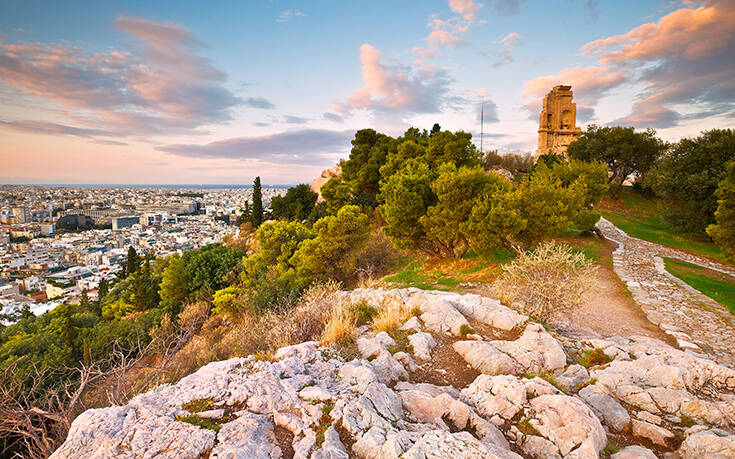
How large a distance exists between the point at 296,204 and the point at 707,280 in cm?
2655

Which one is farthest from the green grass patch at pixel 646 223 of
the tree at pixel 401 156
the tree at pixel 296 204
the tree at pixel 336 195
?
the tree at pixel 296 204

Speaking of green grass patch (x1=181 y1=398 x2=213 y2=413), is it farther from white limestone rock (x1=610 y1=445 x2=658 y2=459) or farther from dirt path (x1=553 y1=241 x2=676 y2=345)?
dirt path (x1=553 y1=241 x2=676 y2=345)

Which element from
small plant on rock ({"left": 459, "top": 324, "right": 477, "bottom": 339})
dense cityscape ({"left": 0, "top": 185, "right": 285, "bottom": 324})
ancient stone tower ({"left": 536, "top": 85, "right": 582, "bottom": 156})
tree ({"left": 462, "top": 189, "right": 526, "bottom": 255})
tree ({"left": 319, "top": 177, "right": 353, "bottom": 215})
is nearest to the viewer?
small plant on rock ({"left": 459, "top": 324, "right": 477, "bottom": 339})

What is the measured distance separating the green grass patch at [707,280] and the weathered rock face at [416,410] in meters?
7.25

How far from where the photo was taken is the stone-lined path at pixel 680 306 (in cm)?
657

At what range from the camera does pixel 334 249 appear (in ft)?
46.2

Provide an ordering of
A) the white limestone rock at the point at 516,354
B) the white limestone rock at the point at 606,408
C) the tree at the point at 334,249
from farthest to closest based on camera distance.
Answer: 1. the tree at the point at 334,249
2. the white limestone rock at the point at 516,354
3. the white limestone rock at the point at 606,408

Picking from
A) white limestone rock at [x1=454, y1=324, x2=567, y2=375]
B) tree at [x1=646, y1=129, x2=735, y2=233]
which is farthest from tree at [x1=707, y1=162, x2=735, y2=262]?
white limestone rock at [x1=454, y1=324, x2=567, y2=375]

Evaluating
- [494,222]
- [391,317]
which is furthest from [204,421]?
[494,222]

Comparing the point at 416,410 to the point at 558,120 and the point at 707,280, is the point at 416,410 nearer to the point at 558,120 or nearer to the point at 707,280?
the point at 707,280

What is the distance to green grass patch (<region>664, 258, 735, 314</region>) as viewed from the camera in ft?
29.8

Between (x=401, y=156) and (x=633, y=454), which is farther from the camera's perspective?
(x=401, y=156)

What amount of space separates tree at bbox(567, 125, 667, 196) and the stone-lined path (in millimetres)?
18463

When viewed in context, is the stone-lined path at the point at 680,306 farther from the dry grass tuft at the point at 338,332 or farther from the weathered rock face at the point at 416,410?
the dry grass tuft at the point at 338,332
